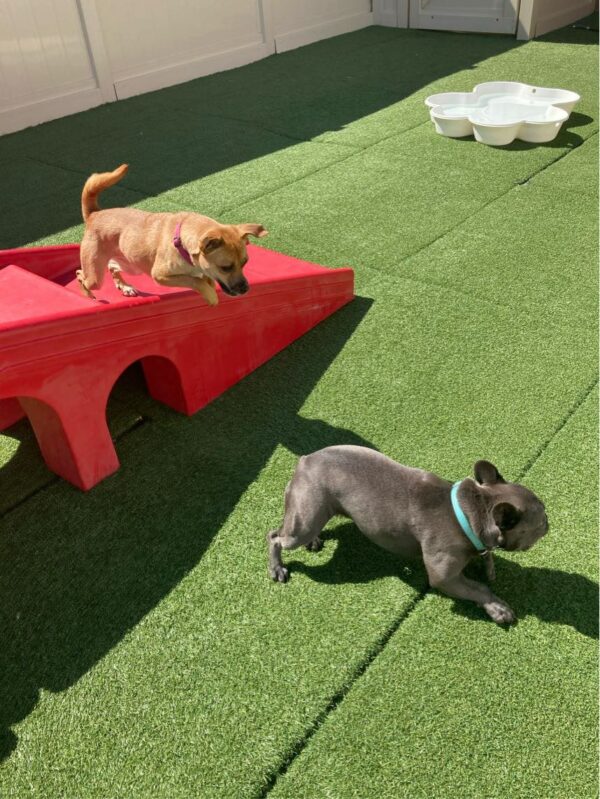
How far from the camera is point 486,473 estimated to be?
247 cm

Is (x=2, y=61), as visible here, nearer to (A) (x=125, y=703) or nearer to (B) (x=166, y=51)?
(B) (x=166, y=51)

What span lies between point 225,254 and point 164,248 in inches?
14.1

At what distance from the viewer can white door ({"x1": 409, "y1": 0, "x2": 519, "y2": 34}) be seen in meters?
11.6

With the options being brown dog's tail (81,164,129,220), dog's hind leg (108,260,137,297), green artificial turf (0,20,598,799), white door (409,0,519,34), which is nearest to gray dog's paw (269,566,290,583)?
green artificial turf (0,20,598,799)

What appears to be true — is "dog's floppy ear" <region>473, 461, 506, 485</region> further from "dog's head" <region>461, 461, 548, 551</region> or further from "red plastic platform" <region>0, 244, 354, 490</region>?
"red plastic platform" <region>0, 244, 354, 490</region>

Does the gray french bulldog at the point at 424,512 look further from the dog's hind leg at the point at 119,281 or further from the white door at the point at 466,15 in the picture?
the white door at the point at 466,15

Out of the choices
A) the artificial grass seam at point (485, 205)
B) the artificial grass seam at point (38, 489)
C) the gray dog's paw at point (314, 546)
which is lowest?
the gray dog's paw at point (314, 546)

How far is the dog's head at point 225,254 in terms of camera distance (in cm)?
305

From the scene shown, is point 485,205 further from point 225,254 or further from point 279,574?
point 279,574

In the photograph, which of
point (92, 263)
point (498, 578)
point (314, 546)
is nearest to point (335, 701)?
point (314, 546)

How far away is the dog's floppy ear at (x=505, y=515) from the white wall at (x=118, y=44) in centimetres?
898

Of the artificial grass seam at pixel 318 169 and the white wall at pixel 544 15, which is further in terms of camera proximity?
the white wall at pixel 544 15

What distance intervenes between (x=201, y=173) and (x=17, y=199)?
1.92 meters

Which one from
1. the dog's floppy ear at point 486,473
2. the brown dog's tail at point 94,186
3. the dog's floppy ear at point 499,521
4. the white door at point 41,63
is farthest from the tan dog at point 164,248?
the white door at point 41,63
